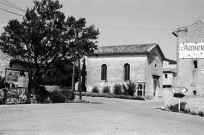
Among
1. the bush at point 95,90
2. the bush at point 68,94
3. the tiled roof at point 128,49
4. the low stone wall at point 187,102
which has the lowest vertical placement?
the low stone wall at point 187,102

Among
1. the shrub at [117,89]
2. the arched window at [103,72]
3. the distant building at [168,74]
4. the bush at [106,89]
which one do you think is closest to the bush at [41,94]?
the shrub at [117,89]

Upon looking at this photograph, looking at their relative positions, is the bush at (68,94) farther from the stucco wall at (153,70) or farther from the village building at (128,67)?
the stucco wall at (153,70)

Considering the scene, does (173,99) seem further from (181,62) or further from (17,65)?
(17,65)

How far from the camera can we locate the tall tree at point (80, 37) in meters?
22.4

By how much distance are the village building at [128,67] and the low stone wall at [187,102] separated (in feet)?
49.0

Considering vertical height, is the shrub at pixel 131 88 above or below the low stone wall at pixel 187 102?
above

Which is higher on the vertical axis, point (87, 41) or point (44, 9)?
point (44, 9)

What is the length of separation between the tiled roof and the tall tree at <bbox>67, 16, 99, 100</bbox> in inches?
622

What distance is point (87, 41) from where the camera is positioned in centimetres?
2341

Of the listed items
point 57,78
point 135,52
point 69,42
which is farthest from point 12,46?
point 57,78

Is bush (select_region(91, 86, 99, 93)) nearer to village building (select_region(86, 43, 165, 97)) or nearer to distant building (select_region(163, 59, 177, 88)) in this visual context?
village building (select_region(86, 43, 165, 97))

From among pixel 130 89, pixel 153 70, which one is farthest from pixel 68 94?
pixel 153 70

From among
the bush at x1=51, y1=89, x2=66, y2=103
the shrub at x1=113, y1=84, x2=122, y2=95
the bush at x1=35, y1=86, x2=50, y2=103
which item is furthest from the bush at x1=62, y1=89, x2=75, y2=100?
the shrub at x1=113, y1=84, x2=122, y2=95

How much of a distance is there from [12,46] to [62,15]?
449cm
